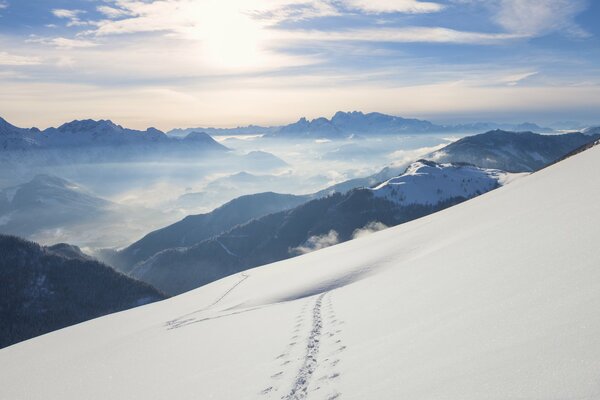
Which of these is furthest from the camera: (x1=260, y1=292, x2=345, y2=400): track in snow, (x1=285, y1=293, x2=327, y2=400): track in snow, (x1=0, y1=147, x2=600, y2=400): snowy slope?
(x1=285, y1=293, x2=327, y2=400): track in snow

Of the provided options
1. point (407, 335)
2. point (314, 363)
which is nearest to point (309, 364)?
point (314, 363)

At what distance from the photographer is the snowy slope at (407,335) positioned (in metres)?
7.03

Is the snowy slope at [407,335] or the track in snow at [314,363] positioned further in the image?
the track in snow at [314,363]

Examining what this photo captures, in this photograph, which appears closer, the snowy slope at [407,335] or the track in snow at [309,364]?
the snowy slope at [407,335]

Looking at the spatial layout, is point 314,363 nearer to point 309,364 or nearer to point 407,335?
point 309,364

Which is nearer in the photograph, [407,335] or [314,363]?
[407,335]

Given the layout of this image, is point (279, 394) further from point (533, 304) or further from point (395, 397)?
point (533, 304)

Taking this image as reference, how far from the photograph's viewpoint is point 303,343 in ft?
43.6

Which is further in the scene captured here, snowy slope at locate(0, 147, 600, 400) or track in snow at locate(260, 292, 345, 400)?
track in snow at locate(260, 292, 345, 400)

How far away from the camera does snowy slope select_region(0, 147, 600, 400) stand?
7.03 meters

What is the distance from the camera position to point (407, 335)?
1045cm

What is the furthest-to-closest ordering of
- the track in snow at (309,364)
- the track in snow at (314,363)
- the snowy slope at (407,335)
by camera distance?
the track in snow at (309,364)
the track in snow at (314,363)
the snowy slope at (407,335)

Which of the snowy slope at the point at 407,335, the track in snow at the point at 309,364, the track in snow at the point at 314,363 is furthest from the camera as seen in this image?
the track in snow at the point at 309,364

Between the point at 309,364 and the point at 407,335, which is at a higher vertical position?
the point at 407,335
